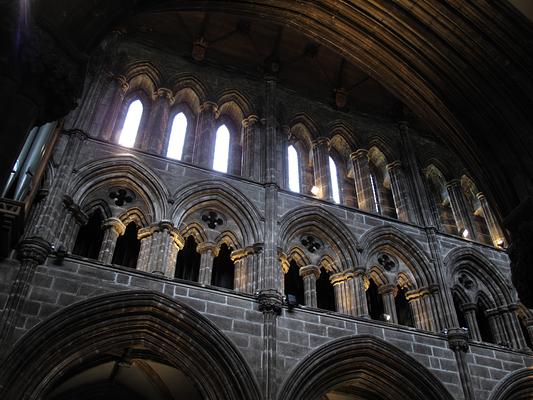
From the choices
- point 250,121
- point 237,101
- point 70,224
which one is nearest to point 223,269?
point 70,224

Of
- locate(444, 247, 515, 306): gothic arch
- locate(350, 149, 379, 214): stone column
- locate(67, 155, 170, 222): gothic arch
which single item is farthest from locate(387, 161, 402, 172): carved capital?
locate(67, 155, 170, 222): gothic arch

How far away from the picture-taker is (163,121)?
13367mm

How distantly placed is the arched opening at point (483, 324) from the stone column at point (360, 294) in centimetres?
343

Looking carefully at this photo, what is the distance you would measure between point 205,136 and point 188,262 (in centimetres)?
346

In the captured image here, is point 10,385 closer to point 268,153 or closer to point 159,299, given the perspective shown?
point 159,299

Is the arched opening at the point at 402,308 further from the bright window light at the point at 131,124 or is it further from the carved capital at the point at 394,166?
the bright window light at the point at 131,124

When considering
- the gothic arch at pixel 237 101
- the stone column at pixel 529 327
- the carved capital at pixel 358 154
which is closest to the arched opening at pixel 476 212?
the stone column at pixel 529 327

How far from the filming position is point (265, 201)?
12.3 metres

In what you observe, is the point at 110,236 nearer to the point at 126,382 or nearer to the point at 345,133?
the point at 126,382

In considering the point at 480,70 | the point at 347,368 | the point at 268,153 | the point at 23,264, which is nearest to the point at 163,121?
the point at 268,153

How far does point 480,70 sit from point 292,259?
620 centimetres

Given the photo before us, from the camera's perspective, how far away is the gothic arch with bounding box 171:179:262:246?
11534 mm

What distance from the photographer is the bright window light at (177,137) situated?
13.1 meters

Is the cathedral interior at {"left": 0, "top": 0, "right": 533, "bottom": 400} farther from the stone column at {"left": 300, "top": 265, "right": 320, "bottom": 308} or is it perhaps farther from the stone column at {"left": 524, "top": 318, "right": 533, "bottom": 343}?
the stone column at {"left": 524, "top": 318, "right": 533, "bottom": 343}
